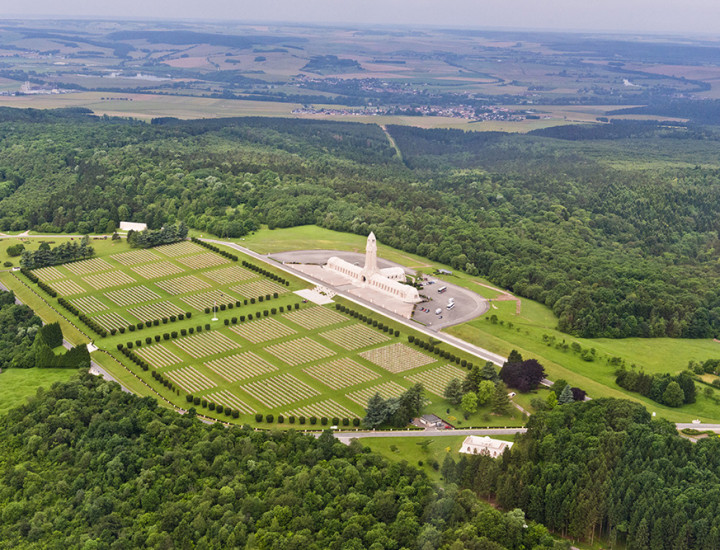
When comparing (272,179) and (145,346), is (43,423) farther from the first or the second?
(272,179)

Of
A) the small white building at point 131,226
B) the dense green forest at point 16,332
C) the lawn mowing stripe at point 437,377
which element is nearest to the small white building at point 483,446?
the lawn mowing stripe at point 437,377

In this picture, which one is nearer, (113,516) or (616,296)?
(113,516)

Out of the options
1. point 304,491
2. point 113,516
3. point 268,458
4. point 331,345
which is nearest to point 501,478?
point 304,491

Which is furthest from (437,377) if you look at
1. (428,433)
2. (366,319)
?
(366,319)

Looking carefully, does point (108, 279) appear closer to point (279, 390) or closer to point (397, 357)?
point (279, 390)

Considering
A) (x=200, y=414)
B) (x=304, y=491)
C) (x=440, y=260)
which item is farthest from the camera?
(x=440, y=260)

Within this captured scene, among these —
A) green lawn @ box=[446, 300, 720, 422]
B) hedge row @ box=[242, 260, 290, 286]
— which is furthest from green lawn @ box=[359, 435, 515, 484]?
hedge row @ box=[242, 260, 290, 286]

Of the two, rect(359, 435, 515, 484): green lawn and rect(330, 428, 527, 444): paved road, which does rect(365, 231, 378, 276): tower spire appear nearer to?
rect(330, 428, 527, 444): paved road
